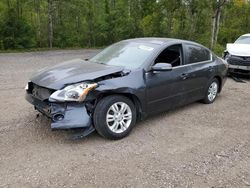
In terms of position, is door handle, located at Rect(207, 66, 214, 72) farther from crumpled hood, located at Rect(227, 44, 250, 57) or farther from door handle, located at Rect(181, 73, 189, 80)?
crumpled hood, located at Rect(227, 44, 250, 57)

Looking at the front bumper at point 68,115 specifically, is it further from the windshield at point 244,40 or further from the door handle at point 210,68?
the windshield at point 244,40

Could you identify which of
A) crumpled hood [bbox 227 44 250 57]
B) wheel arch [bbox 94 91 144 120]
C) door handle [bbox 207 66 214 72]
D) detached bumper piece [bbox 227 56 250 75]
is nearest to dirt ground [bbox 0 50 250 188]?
wheel arch [bbox 94 91 144 120]

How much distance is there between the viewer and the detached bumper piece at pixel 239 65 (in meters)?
8.71

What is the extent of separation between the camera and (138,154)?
12.6 feet

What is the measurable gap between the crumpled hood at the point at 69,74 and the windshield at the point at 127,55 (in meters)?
0.29

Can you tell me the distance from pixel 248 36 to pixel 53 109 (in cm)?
860

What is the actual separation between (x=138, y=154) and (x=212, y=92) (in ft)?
10.2

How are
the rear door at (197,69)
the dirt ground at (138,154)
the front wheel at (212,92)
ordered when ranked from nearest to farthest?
the dirt ground at (138,154) < the rear door at (197,69) < the front wheel at (212,92)

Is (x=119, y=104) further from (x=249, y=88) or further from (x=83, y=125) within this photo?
(x=249, y=88)

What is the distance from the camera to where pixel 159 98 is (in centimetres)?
478

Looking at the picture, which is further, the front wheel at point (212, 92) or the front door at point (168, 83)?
the front wheel at point (212, 92)

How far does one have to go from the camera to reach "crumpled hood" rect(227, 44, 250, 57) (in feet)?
28.9

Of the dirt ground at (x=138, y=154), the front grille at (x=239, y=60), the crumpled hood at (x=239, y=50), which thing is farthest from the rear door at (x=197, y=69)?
the crumpled hood at (x=239, y=50)

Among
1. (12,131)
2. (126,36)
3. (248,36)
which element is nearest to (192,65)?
(12,131)
